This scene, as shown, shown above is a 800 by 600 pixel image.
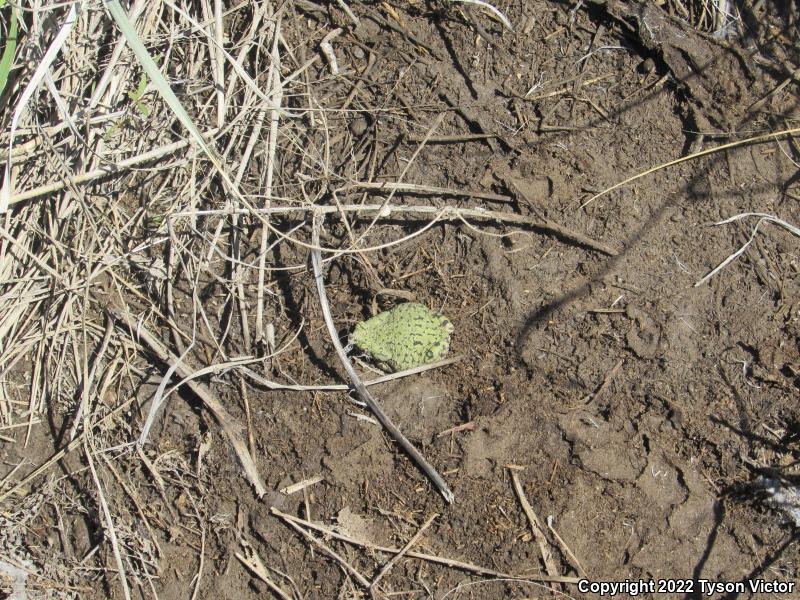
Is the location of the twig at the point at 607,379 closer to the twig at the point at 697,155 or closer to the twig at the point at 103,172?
the twig at the point at 697,155

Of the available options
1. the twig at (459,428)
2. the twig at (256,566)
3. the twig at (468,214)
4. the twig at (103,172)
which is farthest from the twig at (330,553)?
the twig at (103,172)

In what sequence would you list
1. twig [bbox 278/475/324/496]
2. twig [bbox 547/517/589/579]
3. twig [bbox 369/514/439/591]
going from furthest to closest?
twig [bbox 278/475/324/496] → twig [bbox 369/514/439/591] → twig [bbox 547/517/589/579]

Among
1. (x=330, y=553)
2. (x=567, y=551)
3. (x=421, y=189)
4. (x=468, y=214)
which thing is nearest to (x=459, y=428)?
(x=567, y=551)

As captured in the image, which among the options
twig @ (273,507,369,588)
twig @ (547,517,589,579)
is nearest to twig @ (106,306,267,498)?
twig @ (273,507,369,588)

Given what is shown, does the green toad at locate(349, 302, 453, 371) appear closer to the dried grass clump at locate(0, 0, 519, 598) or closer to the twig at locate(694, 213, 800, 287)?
the dried grass clump at locate(0, 0, 519, 598)

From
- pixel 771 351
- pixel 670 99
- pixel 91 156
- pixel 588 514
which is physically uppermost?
pixel 670 99

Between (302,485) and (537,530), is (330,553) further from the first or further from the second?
(537,530)

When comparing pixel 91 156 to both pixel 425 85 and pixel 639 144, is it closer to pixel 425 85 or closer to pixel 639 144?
pixel 425 85

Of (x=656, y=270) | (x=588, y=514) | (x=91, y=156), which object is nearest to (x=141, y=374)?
(x=91, y=156)
